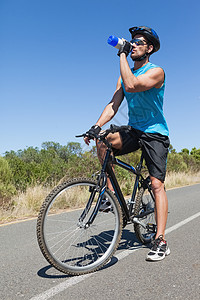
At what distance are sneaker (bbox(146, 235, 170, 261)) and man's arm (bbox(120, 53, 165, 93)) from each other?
1.70 metres

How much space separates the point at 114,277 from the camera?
302cm

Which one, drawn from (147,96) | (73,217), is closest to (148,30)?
(147,96)

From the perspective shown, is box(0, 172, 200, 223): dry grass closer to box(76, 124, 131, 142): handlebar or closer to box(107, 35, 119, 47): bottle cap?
box(76, 124, 131, 142): handlebar

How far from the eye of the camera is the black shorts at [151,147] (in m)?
3.66

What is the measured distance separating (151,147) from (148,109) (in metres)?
0.45

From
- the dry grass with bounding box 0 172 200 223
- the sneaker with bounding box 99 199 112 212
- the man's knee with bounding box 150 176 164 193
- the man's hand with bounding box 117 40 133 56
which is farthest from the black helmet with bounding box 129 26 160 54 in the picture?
the dry grass with bounding box 0 172 200 223

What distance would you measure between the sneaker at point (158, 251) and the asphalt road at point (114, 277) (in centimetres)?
7

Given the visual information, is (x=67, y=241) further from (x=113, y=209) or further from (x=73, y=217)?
(x=73, y=217)

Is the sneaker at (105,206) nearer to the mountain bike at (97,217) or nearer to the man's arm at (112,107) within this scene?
the mountain bike at (97,217)

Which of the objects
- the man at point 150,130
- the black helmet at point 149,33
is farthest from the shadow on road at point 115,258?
the black helmet at point 149,33

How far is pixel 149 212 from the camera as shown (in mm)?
4098

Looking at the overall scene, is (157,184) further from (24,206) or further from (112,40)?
(24,206)

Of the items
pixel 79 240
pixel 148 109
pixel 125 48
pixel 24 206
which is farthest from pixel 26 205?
pixel 125 48

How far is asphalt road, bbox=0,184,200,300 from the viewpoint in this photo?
8.68ft
